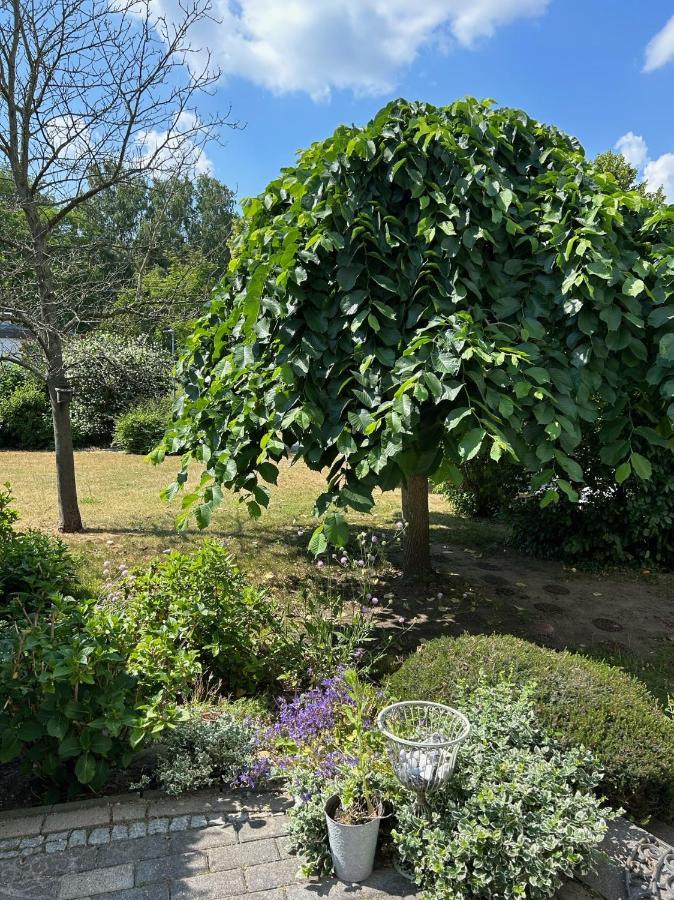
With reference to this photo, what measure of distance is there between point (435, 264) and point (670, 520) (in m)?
4.37

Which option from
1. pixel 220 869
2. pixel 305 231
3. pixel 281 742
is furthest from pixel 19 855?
pixel 305 231

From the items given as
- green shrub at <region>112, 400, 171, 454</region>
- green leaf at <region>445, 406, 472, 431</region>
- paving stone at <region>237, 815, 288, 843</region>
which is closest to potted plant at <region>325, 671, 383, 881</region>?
paving stone at <region>237, 815, 288, 843</region>

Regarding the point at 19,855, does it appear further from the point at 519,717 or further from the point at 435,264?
the point at 435,264

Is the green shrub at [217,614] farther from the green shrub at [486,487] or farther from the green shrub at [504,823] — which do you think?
the green shrub at [486,487]

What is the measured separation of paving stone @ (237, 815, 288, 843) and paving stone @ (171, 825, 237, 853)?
0.04 metres

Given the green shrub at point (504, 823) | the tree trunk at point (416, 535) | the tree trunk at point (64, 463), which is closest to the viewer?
the green shrub at point (504, 823)

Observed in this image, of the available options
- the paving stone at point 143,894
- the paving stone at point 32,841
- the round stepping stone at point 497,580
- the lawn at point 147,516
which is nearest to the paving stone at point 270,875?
the paving stone at point 143,894

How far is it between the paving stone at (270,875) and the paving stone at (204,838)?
0.57ft

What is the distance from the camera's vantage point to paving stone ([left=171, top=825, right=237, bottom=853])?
215 centimetres

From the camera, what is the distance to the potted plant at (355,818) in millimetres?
1990

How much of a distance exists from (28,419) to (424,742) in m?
13.1

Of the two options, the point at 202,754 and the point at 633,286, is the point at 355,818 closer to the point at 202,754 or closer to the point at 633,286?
the point at 202,754

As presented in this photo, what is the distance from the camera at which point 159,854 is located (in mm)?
2107

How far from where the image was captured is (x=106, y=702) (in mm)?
2299
